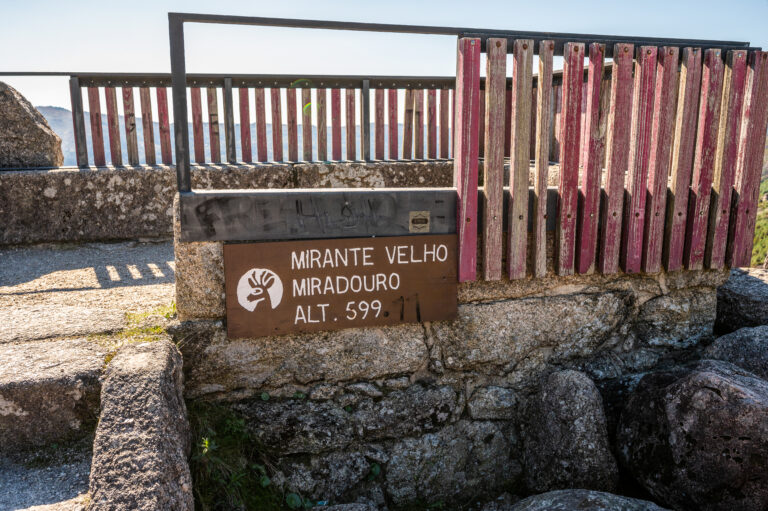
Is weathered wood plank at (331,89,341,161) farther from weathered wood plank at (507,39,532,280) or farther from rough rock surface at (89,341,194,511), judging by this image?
rough rock surface at (89,341,194,511)

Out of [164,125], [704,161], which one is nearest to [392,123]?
[164,125]

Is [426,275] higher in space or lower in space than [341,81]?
lower

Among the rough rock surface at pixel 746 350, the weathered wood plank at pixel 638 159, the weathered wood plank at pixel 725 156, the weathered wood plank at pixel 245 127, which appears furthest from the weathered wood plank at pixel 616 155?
the weathered wood plank at pixel 245 127

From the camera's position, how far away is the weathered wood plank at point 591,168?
9.78 feet

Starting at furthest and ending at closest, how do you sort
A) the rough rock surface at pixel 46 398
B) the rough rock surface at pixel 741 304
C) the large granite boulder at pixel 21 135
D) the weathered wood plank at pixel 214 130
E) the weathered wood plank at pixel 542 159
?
the weathered wood plank at pixel 214 130, the large granite boulder at pixel 21 135, the rough rock surface at pixel 741 304, the weathered wood plank at pixel 542 159, the rough rock surface at pixel 46 398

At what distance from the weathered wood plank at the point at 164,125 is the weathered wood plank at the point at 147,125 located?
0.08 m

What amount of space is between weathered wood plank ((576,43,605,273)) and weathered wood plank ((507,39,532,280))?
343mm

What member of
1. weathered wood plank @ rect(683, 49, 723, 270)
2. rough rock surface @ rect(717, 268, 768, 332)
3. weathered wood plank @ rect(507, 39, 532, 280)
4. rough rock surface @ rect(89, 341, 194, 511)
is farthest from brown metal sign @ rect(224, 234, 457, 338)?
rough rock surface @ rect(717, 268, 768, 332)

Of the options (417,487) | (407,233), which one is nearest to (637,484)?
(417,487)

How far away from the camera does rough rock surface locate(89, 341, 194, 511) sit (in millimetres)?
1858

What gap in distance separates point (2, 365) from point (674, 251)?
11.6 ft

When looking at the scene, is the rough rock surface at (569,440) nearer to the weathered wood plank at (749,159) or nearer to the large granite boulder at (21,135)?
the weathered wood plank at (749,159)

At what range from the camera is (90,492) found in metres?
1.87

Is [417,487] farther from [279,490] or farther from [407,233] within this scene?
[407,233]
